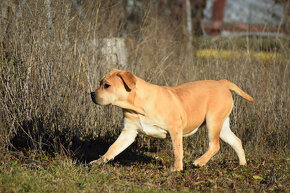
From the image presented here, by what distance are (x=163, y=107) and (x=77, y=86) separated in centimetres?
Result: 151

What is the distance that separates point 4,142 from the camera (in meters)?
5.20

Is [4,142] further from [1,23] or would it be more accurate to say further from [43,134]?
[1,23]

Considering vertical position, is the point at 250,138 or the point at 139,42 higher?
the point at 139,42

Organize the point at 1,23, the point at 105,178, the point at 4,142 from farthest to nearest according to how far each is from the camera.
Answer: the point at 1,23 < the point at 4,142 < the point at 105,178

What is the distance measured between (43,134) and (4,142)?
523mm

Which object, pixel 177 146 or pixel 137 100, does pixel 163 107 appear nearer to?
pixel 137 100

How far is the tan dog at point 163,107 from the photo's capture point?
471 centimetres

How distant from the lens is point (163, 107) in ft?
15.6

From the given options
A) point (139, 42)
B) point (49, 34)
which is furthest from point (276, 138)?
point (49, 34)

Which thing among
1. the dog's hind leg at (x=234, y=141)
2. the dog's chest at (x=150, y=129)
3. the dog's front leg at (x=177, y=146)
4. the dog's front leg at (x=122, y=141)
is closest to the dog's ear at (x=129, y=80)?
the dog's chest at (x=150, y=129)

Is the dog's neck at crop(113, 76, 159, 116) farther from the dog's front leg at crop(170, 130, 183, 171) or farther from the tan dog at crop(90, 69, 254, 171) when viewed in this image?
the dog's front leg at crop(170, 130, 183, 171)

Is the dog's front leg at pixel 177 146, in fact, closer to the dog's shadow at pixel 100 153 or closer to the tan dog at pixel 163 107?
the tan dog at pixel 163 107

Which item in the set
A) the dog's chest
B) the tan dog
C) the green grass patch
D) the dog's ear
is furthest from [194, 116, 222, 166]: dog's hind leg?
the dog's ear

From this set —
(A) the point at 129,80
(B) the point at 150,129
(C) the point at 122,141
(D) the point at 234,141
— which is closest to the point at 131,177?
(C) the point at 122,141
